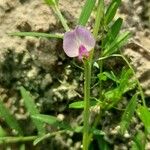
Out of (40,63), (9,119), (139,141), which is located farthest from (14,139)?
(139,141)

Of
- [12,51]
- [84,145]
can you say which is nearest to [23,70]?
[12,51]

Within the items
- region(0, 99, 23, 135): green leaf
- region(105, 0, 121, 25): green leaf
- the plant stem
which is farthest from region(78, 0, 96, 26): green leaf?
region(0, 99, 23, 135): green leaf

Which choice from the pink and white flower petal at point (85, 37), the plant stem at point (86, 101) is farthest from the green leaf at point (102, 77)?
the pink and white flower petal at point (85, 37)

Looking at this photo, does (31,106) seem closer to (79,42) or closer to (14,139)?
(14,139)

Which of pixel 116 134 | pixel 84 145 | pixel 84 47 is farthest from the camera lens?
pixel 116 134

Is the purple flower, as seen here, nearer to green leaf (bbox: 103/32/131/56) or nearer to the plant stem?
the plant stem

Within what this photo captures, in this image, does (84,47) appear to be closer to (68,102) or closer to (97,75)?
(97,75)

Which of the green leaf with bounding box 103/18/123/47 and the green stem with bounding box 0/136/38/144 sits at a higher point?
the green leaf with bounding box 103/18/123/47
